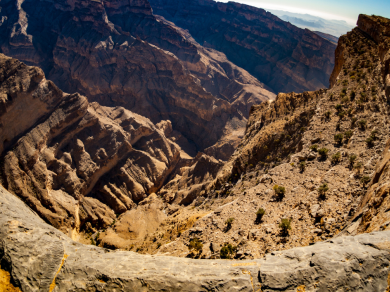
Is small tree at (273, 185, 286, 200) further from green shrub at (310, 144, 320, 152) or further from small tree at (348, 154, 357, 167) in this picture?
green shrub at (310, 144, 320, 152)

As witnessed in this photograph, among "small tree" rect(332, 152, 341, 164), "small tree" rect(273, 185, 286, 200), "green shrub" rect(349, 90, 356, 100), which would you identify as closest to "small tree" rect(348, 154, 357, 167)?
"small tree" rect(332, 152, 341, 164)

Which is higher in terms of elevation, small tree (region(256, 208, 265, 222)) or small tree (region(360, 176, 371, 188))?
small tree (region(360, 176, 371, 188))

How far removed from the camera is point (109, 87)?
88.0m

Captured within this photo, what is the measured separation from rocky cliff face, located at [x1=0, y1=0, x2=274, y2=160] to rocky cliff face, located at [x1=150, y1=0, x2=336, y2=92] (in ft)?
86.6

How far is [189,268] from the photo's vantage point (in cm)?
816

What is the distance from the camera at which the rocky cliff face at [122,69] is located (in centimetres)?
8262

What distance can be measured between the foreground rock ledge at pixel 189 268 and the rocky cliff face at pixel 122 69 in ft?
197

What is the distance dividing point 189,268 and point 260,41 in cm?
15331

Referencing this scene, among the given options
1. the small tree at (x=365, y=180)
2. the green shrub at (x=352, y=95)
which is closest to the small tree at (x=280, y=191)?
the small tree at (x=365, y=180)

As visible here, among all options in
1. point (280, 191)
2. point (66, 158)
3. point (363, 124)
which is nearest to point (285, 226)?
point (280, 191)

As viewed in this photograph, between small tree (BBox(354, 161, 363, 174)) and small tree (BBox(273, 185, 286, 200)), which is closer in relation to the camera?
small tree (BBox(354, 161, 363, 174))

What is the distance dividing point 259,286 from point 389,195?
6.81 meters

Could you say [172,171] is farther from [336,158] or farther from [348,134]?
[336,158]

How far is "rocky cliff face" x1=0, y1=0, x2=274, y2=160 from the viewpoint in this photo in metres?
82.6
